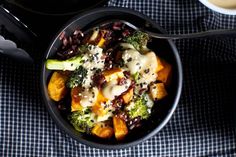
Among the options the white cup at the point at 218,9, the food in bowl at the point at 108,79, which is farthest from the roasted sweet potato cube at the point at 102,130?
the white cup at the point at 218,9

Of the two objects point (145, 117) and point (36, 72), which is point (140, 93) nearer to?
point (145, 117)

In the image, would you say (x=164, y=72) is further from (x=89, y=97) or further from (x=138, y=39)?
(x=89, y=97)

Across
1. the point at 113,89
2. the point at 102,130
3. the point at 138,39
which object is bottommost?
the point at 102,130

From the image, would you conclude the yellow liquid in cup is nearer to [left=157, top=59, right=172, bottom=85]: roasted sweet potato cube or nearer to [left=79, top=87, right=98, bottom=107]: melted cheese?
[left=157, top=59, right=172, bottom=85]: roasted sweet potato cube

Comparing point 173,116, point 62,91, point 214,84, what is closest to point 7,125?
point 62,91

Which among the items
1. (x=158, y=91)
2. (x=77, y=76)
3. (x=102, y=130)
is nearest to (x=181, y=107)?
(x=158, y=91)

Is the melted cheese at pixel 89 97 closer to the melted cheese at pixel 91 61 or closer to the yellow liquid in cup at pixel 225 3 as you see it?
the melted cheese at pixel 91 61

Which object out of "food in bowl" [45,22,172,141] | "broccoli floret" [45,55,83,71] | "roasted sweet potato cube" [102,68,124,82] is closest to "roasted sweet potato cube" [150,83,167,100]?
"food in bowl" [45,22,172,141]
